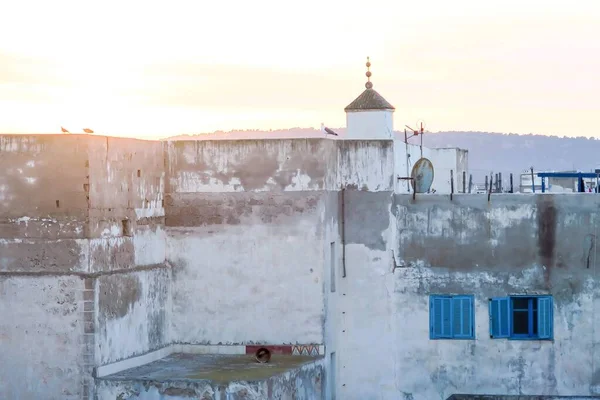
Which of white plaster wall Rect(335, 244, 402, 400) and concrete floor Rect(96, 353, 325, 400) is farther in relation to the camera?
white plaster wall Rect(335, 244, 402, 400)

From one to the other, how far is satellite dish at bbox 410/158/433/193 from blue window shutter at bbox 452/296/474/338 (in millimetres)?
2483

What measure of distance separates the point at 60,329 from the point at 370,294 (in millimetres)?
5869

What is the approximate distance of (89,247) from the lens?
19438 millimetres

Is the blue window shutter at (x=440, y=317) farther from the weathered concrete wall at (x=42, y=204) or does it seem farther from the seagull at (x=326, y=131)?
the weathered concrete wall at (x=42, y=204)

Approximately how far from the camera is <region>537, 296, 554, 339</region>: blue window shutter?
22436 millimetres

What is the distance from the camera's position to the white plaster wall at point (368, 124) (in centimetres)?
2841

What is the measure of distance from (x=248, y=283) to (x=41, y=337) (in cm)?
407

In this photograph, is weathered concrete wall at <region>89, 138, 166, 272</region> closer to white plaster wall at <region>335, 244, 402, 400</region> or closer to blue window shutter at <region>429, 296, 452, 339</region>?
white plaster wall at <region>335, 244, 402, 400</region>

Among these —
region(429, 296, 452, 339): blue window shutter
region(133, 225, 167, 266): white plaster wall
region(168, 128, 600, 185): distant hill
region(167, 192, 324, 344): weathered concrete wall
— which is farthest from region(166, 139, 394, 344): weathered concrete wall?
region(168, 128, 600, 185): distant hill

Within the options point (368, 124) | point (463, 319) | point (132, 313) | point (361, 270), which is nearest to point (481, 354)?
point (463, 319)

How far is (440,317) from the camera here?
74.3ft

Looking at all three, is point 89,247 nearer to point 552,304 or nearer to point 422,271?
point 422,271

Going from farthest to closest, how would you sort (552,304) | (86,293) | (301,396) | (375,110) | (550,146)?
1. (550,146)
2. (375,110)
3. (552,304)
4. (301,396)
5. (86,293)

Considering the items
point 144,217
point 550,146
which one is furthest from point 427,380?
point 550,146
